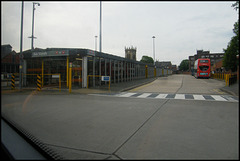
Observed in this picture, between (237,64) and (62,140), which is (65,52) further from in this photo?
(237,64)

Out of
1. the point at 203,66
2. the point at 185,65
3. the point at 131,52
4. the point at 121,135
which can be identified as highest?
the point at 131,52

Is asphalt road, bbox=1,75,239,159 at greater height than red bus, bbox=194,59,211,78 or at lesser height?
lesser

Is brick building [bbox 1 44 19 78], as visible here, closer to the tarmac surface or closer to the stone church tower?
the tarmac surface

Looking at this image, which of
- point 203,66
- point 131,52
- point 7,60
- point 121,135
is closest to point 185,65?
point 131,52

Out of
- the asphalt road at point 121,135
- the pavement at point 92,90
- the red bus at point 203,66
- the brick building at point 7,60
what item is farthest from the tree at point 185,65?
the brick building at point 7,60

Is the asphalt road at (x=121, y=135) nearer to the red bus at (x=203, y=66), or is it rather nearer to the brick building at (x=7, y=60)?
the brick building at (x=7, y=60)

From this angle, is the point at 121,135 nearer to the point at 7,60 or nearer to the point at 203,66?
the point at 7,60

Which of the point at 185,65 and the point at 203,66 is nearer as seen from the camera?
the point at 203,66

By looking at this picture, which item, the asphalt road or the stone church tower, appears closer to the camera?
the asphalt road

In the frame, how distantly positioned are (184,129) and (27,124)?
6.35 ft

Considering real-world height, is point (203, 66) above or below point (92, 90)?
above

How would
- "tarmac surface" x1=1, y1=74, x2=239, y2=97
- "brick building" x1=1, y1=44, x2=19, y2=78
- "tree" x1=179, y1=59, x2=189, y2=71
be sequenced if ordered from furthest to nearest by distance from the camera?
1. "tree" x1=179, y1=59, x2=189, y2=71
2. "brick building" x1=1, y1=44, x2=19, y2=78
3. "tarmac surface" x1=1, y1=74, x2=239, y2=97

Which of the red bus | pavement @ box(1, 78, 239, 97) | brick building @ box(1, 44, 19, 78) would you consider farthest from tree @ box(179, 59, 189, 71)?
brick building @ box(1, 44, 19, 78)

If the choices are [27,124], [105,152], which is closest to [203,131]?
[105,152]
